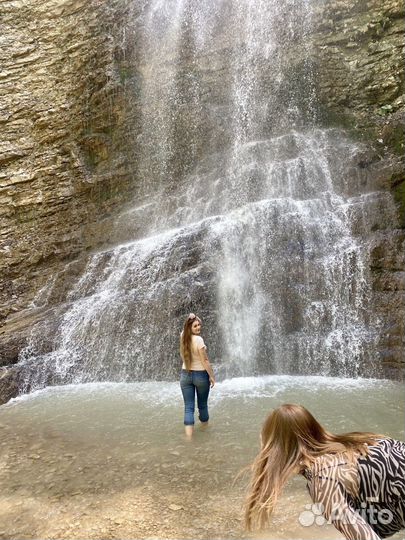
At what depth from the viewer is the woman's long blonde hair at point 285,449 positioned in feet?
6.61

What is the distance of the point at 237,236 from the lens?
37.9 feet

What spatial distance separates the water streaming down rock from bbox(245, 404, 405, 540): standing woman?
7.20 metres

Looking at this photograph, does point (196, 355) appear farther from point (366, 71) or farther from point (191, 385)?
point (366, 71)

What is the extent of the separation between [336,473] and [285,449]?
251 millimetres

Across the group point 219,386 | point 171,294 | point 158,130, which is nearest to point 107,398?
point 219,386

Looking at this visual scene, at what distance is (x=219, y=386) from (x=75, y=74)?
651 inches

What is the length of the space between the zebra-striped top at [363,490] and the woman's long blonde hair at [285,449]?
2.5 inches

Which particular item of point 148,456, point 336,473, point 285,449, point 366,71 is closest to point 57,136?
point 366,71

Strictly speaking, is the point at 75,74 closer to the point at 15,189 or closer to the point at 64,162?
the point at 64,162

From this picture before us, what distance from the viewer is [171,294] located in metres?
10.5

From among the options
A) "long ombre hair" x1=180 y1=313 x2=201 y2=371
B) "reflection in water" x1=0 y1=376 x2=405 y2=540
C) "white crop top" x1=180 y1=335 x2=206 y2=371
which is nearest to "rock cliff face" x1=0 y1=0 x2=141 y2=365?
"reflection in water" x1=0 y1=376 x2=405 y2=540

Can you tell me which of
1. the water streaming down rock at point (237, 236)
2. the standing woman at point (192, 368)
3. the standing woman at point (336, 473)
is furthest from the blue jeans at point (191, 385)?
the water streaming down rock at point (237, 236)

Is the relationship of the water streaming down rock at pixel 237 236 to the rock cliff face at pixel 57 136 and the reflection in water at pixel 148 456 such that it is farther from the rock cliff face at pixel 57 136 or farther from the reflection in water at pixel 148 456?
the reflection in water at pixel 148 456

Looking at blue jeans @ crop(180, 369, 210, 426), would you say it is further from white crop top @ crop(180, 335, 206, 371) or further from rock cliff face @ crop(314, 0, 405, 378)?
rock cliff face @ crop(314, 0, 405, 378)
